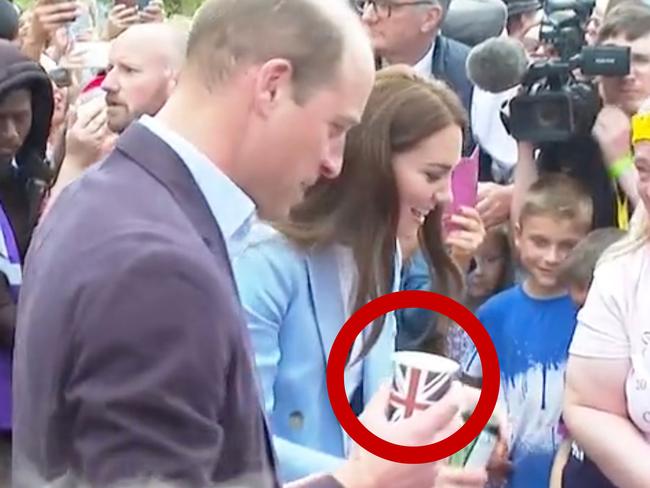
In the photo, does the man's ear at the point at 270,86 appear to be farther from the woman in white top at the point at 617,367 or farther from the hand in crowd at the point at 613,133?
the hand in crowd at the point at 613,133

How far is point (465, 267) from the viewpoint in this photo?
148 inches

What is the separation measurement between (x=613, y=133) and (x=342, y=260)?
1.48 metres

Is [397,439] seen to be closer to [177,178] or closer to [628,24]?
[177,178]

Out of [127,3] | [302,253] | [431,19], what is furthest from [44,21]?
[302,253]

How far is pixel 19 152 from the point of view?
3.87m

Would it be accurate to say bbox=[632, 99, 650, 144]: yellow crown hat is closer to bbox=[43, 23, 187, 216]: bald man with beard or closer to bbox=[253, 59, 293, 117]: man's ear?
bbox=[253, 59, 293, 117]: man's ear

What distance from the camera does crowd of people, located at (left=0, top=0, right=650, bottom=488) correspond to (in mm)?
1540

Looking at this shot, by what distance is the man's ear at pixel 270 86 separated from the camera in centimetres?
174

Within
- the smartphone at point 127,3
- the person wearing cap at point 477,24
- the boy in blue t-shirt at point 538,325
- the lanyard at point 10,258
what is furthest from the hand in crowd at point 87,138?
A: the smartphone at point 127,3

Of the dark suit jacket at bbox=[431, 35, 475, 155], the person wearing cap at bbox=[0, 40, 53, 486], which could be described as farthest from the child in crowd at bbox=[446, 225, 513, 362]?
the person wearing cap at bbox=[0, 40, 53, 486]

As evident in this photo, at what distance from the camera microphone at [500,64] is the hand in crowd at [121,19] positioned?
2.24m

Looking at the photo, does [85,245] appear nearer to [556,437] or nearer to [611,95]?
[556,437]

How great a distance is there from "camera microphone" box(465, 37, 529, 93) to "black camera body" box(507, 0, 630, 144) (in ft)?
0.30

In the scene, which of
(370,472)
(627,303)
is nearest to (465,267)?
(627,303)
